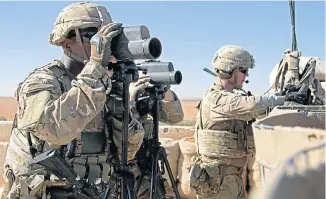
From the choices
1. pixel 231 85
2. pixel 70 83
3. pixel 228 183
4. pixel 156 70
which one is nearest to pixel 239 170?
pixel 228 183

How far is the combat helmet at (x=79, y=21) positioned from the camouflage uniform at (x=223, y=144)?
160cm

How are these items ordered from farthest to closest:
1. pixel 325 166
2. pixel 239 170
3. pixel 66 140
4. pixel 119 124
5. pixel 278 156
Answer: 1. pixel 239 170
2. pixel 119 124
3. pixel 66 140
4. pixel 278 156
5. pixel 325 166

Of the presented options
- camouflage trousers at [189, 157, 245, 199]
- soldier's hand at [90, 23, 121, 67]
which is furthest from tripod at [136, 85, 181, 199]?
soldier's hand at [90, 23, 121, 67]

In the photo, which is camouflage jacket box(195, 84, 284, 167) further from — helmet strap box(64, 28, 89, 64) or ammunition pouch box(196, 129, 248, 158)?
helmet strap box(64, 28, 89, 64)

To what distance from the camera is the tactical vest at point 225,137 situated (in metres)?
4.38

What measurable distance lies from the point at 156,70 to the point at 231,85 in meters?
0.74

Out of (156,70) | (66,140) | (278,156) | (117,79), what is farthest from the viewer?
(156,70)

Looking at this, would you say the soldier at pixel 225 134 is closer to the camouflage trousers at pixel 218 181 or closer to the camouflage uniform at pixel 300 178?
the camouflage trousers at pixel 218 181

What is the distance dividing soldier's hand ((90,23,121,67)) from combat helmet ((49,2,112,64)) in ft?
0.68

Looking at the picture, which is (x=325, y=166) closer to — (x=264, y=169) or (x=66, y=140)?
(x=264, y=169)

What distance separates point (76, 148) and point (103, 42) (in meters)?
0.59

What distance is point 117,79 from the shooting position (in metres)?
2.79

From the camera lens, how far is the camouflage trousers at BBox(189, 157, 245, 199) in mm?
4371

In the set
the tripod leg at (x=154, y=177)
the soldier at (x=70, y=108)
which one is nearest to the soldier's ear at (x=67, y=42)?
the soldier at (x=70, y=108)
